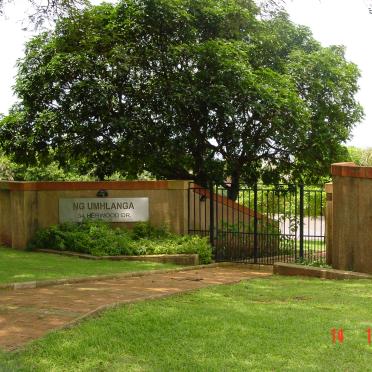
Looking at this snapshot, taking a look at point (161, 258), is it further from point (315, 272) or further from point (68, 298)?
point (68, 298)

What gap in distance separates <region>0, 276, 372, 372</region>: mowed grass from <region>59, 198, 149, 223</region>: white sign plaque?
778cm

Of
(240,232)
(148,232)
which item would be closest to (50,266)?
(148,232)

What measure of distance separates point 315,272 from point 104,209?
641 centimetres

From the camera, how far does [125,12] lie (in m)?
16.1

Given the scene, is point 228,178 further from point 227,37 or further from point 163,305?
point 163,305

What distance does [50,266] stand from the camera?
11242 millimetres

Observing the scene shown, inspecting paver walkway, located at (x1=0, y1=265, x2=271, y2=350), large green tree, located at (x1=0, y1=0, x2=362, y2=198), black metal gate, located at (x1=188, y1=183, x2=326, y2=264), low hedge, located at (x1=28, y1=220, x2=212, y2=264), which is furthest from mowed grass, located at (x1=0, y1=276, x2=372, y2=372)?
large green tree, located at (x1=0, y1=0, x2=362, y2=198)

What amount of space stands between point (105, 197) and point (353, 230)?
6.91 metres

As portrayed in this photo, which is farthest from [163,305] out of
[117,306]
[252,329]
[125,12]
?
[125,12]

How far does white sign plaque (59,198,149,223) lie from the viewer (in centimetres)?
1534

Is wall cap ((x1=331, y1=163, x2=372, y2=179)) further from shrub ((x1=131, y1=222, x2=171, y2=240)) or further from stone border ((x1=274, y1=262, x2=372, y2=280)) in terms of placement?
shrub ((x1=131, y1=222, x2=171, y2=240))

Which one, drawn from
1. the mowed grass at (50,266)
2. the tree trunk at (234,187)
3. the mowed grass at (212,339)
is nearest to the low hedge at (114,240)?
the mowed grass at (50,266)

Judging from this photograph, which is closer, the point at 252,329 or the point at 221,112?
the point at 252,329

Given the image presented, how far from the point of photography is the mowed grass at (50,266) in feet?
32.0
